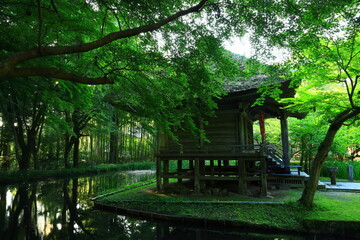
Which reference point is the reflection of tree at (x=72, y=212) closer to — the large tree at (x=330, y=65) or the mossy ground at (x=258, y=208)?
the mossy ground at (x=258, y=208)

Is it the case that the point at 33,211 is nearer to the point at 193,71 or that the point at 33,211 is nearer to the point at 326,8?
the point at 193,71

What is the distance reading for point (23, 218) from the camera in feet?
26.5

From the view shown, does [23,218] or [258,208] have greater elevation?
[258,208]

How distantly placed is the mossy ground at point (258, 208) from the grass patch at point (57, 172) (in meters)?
9.72

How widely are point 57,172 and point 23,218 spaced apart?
11.6 metres

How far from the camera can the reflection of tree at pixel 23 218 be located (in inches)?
258

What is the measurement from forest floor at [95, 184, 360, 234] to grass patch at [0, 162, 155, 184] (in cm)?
947

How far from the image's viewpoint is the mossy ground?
6.58m

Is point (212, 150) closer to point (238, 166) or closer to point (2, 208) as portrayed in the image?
point (238, 166)

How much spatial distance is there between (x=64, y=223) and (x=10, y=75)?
5898 millimetres

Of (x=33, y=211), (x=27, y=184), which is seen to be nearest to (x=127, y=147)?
(x=27, y=184)

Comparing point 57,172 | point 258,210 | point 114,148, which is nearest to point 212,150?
point 258,210

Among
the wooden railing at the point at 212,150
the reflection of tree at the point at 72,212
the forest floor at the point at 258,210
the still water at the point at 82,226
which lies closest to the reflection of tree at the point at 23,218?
the still water at the point at 82,226

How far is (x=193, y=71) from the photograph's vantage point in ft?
19.8
